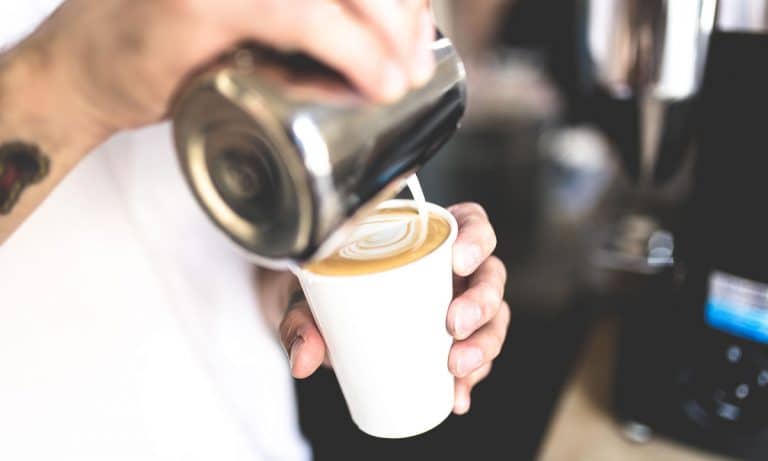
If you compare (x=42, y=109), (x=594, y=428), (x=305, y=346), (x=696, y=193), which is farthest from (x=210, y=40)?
(x=594, y=428)

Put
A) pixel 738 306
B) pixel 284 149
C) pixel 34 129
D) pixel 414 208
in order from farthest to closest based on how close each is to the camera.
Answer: pixel 738 306 < pixel 414 208 < pixel 34 129 < pixel 284 149

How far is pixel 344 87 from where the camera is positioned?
0.31 meters

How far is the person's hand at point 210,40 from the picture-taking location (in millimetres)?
293

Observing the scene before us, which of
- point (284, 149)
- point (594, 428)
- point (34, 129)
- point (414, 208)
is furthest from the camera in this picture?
point (594, 428)

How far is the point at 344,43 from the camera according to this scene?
0.30 metres

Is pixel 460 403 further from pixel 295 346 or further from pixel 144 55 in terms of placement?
pixel 144 55

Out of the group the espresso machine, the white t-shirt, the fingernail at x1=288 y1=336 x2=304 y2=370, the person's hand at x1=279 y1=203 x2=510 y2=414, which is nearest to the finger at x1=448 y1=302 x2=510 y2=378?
the person's hand at x1=279 y1=203 x2=510 y2=414

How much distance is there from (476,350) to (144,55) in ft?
1.00

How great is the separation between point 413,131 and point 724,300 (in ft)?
1.64

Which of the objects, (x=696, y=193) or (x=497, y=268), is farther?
(x=696, y=193)

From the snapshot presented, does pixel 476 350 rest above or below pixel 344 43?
below

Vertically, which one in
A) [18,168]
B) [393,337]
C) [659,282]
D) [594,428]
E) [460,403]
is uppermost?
[18,168]

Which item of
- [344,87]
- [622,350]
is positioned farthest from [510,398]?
[344,87]

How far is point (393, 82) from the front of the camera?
0.31 m
